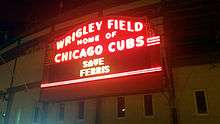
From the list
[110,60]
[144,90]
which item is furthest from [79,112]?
[144,90]

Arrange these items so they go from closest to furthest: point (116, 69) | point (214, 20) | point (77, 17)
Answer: point (116, 69)
point (214, 20)
point (77, 17)

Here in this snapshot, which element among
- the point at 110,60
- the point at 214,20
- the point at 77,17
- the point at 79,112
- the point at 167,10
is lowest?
the point at 79,112

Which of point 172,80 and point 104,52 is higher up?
point 104,52

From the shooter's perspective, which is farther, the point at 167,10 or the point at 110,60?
the point at 167,10

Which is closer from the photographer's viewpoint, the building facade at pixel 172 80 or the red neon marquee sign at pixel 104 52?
the red neon marquee sign at pixel 104 52

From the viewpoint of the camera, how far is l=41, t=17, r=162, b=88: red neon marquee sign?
10836 mm

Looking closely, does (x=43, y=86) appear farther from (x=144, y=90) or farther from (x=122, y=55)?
(x=144, y=90)

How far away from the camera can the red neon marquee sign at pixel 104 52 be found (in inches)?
427

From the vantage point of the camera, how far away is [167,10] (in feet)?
50.6

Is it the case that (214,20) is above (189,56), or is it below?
above

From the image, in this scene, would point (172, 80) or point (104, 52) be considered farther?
point (172, 80)

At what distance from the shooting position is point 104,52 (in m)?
12.0

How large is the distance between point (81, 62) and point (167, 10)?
262 inches

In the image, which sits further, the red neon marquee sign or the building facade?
the building facade
